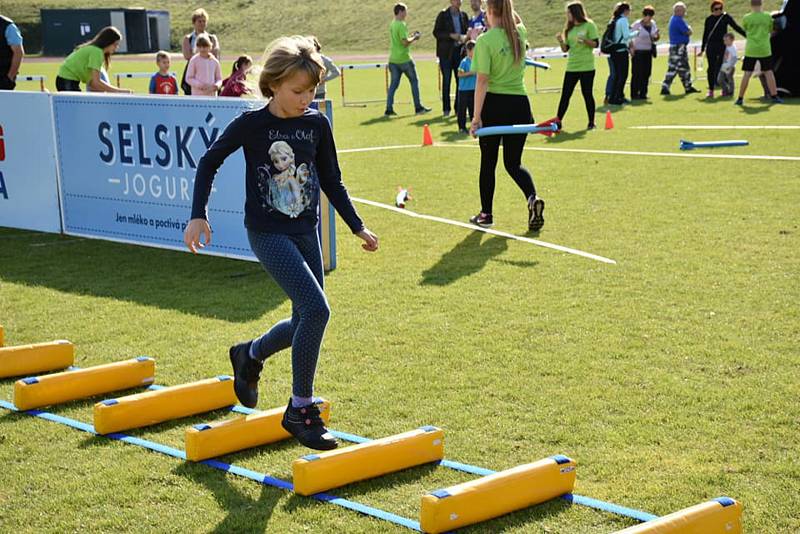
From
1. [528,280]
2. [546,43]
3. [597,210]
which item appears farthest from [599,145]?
[546,43]

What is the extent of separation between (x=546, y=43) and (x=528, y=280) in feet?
170

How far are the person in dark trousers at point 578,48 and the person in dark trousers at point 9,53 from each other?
8450mm

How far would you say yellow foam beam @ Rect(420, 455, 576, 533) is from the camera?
3.95 meters

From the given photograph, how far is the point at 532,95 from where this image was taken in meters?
27.2

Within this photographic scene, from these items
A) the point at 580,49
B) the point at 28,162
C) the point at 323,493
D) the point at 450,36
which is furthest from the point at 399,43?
the point at 323,493

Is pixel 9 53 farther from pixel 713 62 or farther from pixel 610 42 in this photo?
pixel 713 62

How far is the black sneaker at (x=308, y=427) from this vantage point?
4.74m

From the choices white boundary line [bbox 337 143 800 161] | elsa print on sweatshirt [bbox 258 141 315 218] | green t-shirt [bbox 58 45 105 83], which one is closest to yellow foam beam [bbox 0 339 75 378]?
elsa print on sweatshirt [bbox 258 141 315 218]

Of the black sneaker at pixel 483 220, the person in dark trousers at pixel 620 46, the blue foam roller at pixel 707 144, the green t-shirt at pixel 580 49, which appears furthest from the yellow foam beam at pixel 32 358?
the person in dark trousers at pixel 620 46

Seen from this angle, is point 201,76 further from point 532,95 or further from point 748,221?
point 532,95

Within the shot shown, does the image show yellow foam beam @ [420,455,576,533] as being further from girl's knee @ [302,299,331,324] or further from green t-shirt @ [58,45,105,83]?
green t-shirt @ [58,45,105,83]

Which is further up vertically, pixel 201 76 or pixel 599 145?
pixel 201 76

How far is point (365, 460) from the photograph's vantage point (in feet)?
14.8

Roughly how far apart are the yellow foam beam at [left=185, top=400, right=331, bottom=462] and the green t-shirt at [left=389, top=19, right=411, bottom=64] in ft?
55.0
